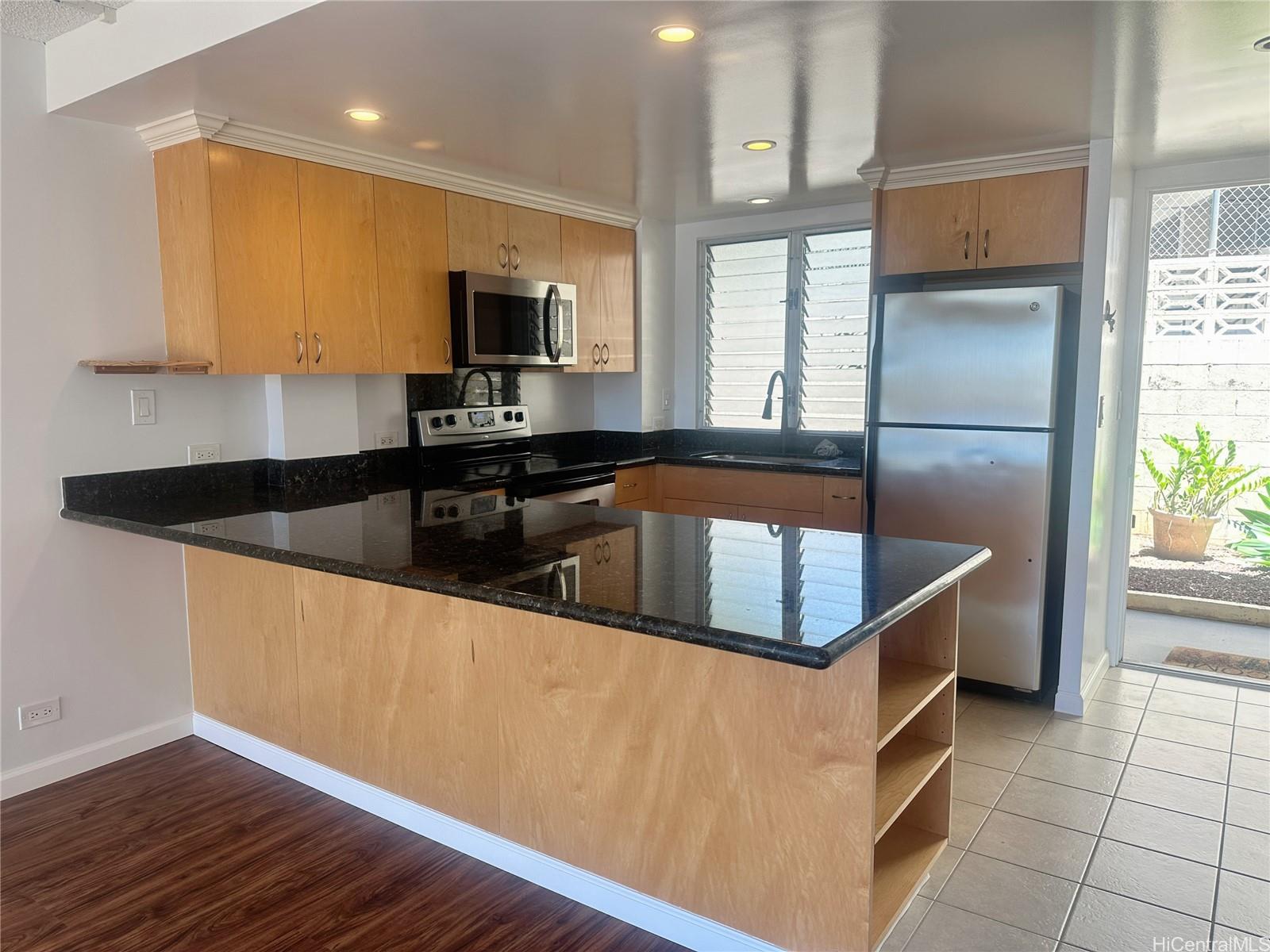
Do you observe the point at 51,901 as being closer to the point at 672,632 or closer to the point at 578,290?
the point at 672,632

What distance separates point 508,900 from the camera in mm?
2266

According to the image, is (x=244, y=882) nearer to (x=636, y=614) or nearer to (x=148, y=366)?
(x=636, y=614)

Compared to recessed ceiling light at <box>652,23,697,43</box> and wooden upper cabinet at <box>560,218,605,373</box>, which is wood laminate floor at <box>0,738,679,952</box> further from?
wooden upper cabinet at <box>560,218,605,373</box>

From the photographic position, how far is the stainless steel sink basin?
4.56m

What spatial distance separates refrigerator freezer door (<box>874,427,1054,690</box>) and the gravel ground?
1.30 meters

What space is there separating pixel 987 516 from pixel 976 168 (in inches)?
56.7

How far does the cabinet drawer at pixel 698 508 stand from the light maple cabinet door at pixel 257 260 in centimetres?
217

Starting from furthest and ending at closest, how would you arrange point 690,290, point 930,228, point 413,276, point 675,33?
point 690,290 < point 930,228 < point 413,276 < point 675,33

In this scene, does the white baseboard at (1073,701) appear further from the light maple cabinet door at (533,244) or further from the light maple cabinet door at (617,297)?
the light maple cabinet door at (533,244)

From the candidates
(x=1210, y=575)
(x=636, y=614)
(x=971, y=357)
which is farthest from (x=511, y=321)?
(x=1210, y=575)

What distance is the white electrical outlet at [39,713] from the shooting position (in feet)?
9.37

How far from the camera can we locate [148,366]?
9.61 ft

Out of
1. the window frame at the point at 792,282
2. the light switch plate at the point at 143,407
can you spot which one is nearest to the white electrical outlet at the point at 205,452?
the light switch plate at the point at 143,407

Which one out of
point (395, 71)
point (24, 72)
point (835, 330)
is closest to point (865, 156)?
point (835, 330)
